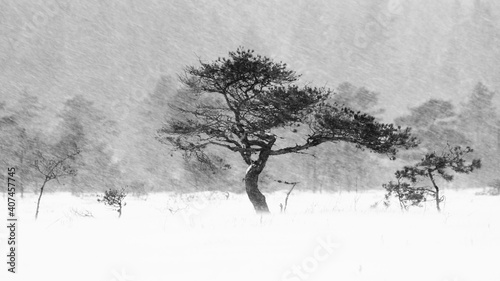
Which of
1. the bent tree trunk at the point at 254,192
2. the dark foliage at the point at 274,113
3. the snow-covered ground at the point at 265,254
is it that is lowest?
the snow-covered ground at the point at 265,254

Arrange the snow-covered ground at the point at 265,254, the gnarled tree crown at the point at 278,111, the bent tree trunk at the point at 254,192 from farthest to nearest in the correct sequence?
the bent tree trunk at the point at 254,192, the gnarled tree crown at the point at 278,111, the snow-covered ground at the point at 265,254

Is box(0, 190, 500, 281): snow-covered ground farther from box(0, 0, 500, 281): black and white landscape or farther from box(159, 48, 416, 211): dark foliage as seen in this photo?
box(159, 48, 416, 211): dark foliage

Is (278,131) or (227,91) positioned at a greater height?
(278,131)

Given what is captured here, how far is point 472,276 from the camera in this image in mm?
3730

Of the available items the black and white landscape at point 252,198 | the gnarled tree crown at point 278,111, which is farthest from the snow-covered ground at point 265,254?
the gnarled tree crown at point 278,111

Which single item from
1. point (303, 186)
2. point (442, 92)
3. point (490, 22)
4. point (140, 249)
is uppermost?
point (490, 22)

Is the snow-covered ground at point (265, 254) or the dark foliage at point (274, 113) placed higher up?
the dark foliage at point (274, 113)

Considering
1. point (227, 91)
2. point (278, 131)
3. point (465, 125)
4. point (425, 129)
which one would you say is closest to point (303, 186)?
point (278, 131)

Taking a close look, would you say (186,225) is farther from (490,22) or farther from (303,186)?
(490,22)

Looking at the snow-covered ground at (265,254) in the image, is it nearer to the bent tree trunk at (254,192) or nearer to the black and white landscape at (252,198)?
the black and white landscape at (252,198)

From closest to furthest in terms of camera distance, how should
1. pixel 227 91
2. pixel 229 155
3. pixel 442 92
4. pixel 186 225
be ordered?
pixel 186 225 < pixel 227 91 < pixel 229 155 < pixel 442 92

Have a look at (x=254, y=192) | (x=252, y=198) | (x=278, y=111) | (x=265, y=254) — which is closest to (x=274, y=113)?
(x=278, y=111)

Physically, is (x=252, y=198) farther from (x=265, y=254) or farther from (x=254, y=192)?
(x=265, y=254)

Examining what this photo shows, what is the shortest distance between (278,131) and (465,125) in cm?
1717
